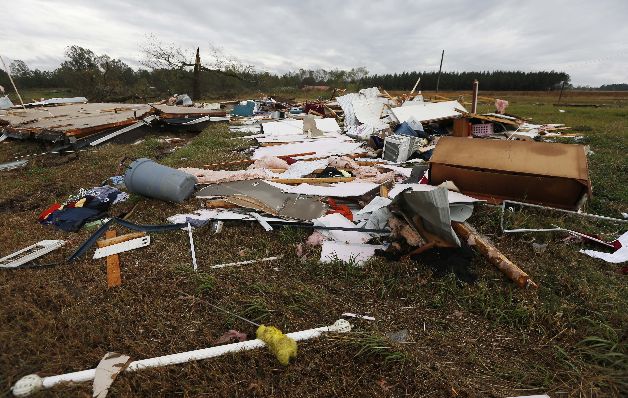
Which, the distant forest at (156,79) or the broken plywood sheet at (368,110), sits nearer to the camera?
the broken plywood sheet at (368,110)

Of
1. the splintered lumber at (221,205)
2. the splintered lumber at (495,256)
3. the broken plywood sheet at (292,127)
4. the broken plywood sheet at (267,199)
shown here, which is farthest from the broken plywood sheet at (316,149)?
the splintered lumber at (495,256)

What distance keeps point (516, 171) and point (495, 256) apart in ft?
4.86

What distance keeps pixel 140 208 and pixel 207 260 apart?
1.81m

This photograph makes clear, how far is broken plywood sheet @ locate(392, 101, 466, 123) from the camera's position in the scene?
9.13 m

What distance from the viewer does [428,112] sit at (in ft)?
31.1

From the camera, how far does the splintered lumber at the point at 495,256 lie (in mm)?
2740

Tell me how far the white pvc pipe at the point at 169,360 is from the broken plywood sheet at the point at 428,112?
776cm

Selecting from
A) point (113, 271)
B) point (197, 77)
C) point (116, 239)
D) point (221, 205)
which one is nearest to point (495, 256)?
point (221, 205)

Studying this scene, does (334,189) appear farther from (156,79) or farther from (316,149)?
(156,79)

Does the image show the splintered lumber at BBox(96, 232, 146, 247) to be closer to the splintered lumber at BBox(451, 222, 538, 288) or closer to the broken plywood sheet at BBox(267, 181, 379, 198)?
the broken plywood sheet at BBox(267, 181, 379, 198)

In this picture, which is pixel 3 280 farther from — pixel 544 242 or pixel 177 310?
pixel 544 242

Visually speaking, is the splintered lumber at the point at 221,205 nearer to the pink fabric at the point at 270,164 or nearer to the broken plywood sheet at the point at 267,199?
the broken plywood sheet at the point at 267,199

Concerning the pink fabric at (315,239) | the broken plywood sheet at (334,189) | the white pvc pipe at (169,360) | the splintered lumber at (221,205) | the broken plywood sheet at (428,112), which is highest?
the broken plywood sheet at (428,112)

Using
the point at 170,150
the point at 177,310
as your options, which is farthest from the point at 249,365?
the point at 170,150
